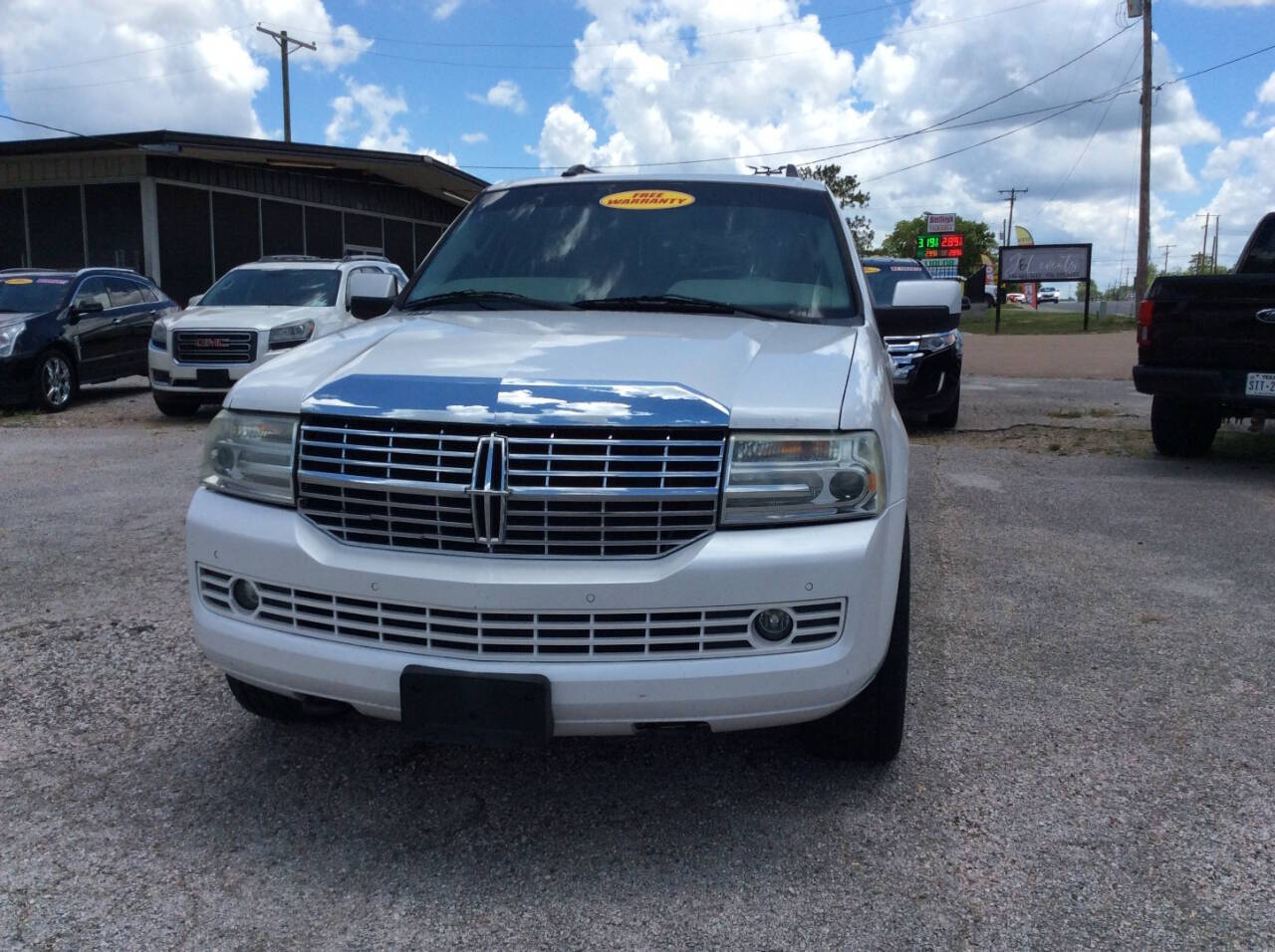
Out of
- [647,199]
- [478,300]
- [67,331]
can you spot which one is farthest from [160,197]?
[478,300]

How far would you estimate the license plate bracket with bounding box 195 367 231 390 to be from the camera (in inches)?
455

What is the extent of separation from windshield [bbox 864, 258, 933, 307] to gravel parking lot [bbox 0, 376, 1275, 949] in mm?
7457

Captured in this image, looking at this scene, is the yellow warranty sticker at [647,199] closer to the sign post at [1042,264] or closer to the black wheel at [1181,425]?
the black wheel at [1181,425]

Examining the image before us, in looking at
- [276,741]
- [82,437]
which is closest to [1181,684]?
[276,741]

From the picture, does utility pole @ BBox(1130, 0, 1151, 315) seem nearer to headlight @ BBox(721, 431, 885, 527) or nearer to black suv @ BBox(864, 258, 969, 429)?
black suv @ BBox(864, 258, 969, 429)

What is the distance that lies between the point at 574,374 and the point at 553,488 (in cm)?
34

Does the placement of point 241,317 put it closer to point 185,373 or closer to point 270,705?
point 185,373

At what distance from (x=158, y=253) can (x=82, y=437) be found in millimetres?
12703

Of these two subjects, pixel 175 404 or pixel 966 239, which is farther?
pixel 966 239

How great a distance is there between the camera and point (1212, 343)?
822cm

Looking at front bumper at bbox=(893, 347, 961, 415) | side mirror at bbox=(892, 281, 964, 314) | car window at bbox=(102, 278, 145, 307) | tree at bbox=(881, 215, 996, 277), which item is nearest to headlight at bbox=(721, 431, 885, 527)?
side mirror at bbox=(892, 281, 964, 314)

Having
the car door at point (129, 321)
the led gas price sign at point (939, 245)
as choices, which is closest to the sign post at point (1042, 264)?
the led gas price sign at point (939, 245)

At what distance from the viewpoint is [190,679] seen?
4105mm

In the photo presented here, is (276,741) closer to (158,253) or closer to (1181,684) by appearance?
(1181,684)
